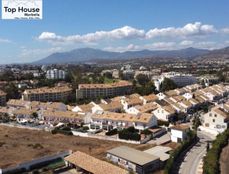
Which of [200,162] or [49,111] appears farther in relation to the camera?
[49,111]

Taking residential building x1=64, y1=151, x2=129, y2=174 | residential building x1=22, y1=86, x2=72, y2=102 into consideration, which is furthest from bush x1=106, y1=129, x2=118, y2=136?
residential building x1=22, y1=86, x2=72, y2=102

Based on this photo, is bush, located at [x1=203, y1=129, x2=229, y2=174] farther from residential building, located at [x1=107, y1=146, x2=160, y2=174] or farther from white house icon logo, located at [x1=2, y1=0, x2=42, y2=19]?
white house icon logo, located at [x1=2, y1=0, x2=42, y2=19]

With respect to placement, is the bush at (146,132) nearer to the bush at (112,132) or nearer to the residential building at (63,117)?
the bush at (112,132)

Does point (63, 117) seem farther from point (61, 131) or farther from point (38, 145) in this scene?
point (38, 145)

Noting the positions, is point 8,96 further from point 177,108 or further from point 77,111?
point 177,108

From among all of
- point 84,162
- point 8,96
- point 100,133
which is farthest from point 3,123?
point 84,162
